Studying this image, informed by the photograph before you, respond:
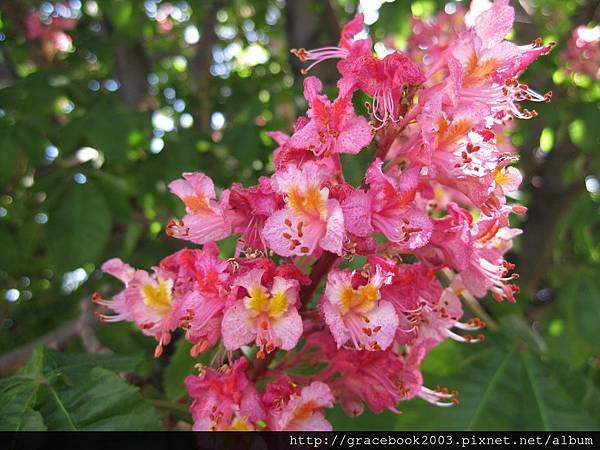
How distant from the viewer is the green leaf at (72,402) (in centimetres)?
94

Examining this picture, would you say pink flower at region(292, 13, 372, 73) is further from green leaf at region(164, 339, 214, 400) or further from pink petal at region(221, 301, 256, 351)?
green leaf at region(164, 339, 214, 400)

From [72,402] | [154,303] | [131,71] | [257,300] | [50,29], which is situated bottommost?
[131,71]

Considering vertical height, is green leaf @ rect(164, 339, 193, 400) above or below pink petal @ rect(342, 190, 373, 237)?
below

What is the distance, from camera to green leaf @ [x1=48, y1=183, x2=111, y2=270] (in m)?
1.89

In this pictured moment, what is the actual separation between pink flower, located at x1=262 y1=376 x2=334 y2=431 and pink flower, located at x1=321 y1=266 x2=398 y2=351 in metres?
0.10

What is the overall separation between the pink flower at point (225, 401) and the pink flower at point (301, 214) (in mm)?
208

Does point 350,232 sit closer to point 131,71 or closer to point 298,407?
point 298,407

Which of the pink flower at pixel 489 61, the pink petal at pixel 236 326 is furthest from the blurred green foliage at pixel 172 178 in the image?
the pink flower at pixel 489 61

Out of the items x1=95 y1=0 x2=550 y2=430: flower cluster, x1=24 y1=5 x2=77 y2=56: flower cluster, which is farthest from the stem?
x1=24 y1=5 x2=77 y2=56: flower cluster

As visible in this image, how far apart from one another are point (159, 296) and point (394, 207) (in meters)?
0.40

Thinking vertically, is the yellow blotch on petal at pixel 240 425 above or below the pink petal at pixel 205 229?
below

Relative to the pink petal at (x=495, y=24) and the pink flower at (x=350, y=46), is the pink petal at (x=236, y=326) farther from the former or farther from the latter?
the pink petal at (x=495, y=24)

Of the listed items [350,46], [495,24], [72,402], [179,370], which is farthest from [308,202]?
[179,370]

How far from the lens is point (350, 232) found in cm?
81
